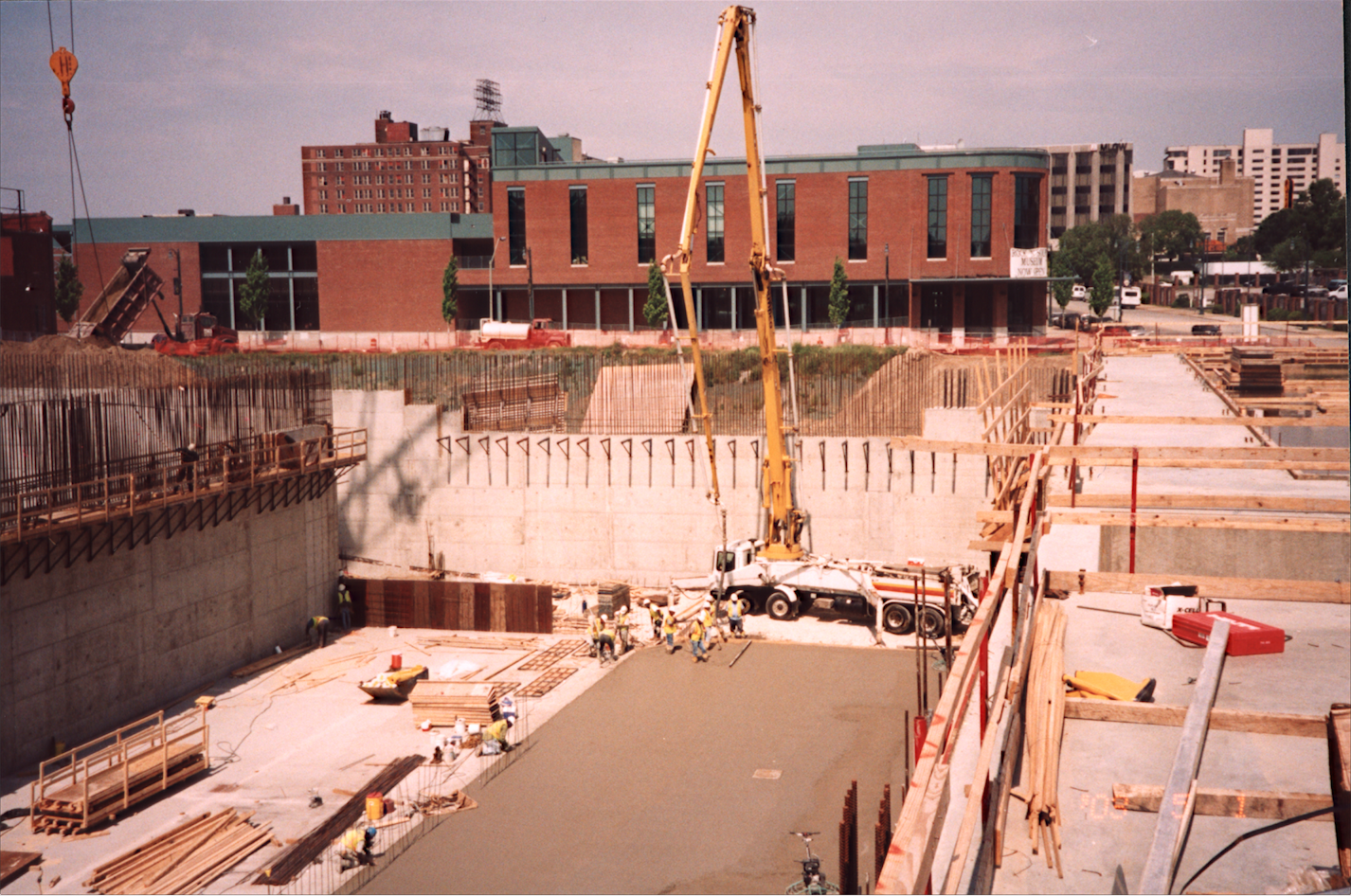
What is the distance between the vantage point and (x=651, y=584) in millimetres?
33500

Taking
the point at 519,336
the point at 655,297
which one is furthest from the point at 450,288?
the point at 655,297

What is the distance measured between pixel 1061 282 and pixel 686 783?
6291cm

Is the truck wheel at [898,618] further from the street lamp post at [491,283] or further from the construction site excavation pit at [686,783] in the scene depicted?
the street lamp post at [491,283]

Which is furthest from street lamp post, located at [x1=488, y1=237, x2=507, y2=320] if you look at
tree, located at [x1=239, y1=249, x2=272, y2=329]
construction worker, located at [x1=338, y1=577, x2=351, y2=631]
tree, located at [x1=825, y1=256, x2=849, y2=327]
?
construction worker, located at [x1=338, y1=577, x2=351, y2=631]

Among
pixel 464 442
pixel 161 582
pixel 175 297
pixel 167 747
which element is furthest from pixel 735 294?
pixel 167 747

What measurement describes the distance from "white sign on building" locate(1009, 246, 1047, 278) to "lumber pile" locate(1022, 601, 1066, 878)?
1845 inches

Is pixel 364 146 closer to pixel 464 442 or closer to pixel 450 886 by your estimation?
pixel 464 442

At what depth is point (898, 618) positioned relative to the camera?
27.5m

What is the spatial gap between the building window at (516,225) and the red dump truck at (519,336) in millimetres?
5555

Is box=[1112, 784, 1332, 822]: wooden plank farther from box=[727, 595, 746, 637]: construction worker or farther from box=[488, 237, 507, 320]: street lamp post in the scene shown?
box=[488, 237, 507, 320]: street lamp post

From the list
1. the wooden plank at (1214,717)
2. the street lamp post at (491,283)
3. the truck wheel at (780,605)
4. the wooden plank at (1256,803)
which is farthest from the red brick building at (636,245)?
the wooden plank at (1256,803)

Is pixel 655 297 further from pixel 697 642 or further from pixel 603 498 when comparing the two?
pixel 697 642

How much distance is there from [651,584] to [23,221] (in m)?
19.3

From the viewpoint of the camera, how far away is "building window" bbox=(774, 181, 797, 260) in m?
55.7
